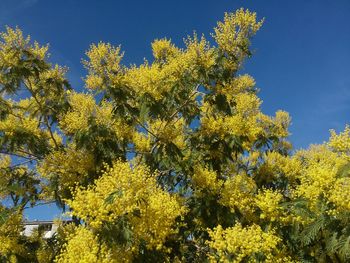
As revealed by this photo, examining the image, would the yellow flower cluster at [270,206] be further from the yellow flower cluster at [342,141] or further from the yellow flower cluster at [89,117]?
the yellow flower cluster at [89,117]

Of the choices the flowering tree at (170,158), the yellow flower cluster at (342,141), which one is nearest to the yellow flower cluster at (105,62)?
the flowering tree at (170,158)

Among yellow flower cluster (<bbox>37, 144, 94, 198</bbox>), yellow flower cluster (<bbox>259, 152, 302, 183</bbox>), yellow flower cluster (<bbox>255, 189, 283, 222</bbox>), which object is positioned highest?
yellow flower cluster (<bbox>259, 152, 302, 183</bbox>)

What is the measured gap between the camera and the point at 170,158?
10.2 m

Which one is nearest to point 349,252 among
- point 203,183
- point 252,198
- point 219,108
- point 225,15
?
point 252,198

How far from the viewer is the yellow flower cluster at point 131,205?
7.09 metres

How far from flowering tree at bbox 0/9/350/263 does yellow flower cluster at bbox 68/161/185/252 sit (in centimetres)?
3

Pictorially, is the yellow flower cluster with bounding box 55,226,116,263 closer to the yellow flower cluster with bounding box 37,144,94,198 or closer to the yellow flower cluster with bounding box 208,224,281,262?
the yellow flower cluster with bounding box 208,224,281,262

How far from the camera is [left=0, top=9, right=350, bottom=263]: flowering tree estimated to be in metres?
8.17

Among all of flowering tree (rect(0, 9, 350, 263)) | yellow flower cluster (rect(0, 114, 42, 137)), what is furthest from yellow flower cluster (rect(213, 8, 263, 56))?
yellow flower cluster (rect(0, 114, 42, 137))

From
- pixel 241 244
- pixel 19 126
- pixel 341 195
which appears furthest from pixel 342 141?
pixel 19 126

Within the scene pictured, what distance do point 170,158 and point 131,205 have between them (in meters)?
2.99

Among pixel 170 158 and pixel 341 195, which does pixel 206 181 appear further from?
pixel 341 195

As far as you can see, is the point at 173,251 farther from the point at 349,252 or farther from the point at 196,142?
the point at 349,252

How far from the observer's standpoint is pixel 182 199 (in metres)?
9.99
